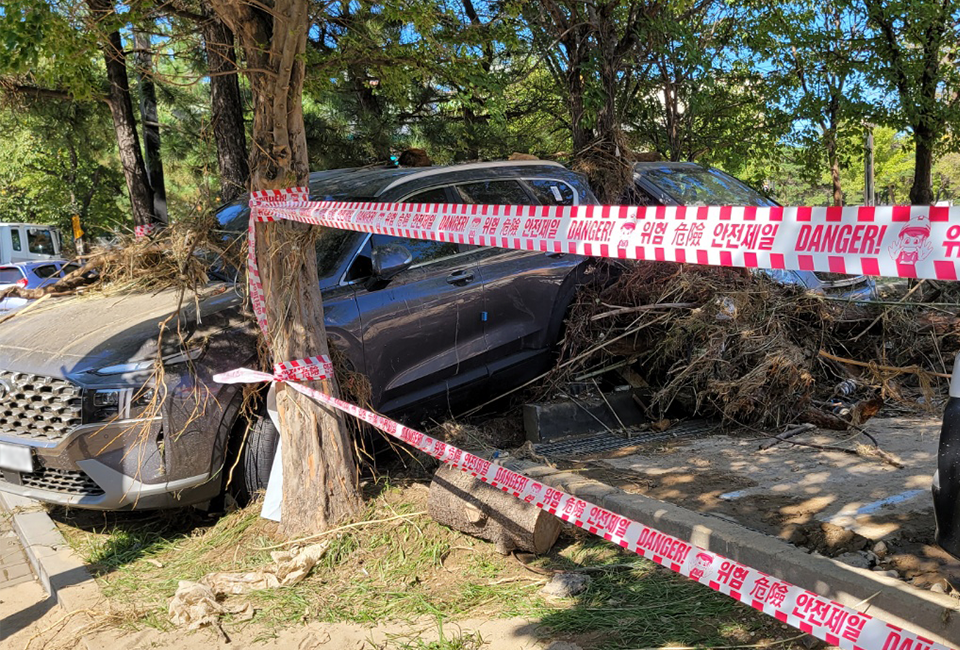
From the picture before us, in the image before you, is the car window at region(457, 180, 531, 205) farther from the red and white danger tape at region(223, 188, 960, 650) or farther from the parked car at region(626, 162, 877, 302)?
the red and white danger tape at region(223, 188, 960, 650)

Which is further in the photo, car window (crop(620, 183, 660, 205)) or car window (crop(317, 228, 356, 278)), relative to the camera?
car window (crop(620, 183, 660, 205))

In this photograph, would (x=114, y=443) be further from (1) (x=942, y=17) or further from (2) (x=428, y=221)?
(1) (x=942, y=17)

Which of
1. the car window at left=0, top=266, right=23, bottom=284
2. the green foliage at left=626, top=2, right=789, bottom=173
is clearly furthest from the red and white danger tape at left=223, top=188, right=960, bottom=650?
the car window at left=0, top=266, right=23, bottom=284

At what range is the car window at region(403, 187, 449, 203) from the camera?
19.1ft

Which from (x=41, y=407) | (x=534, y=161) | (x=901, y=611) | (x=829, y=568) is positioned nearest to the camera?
(x=901, y=611)

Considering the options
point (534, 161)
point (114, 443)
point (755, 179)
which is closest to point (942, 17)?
point (755, 179)

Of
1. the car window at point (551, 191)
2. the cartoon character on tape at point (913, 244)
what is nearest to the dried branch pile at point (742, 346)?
the car window at point (551, 191)

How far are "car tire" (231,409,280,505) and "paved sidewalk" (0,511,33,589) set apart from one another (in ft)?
4.33

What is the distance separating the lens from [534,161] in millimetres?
6957

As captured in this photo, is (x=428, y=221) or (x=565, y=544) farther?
(x=565, y=544)

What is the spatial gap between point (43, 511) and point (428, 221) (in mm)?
3679

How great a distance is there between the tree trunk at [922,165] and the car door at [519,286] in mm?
9669

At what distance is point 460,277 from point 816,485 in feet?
8.76

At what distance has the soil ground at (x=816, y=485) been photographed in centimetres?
385
